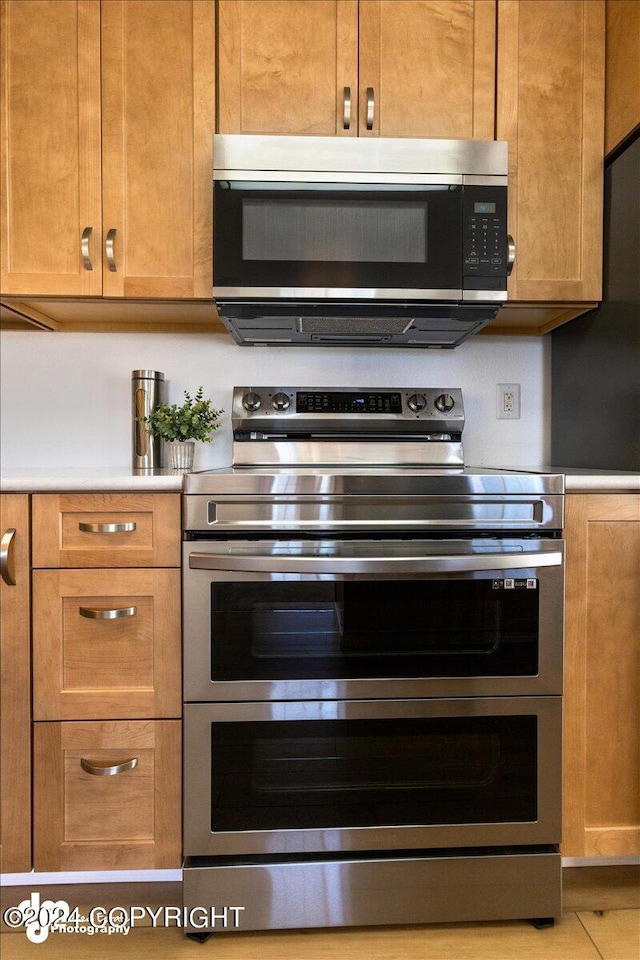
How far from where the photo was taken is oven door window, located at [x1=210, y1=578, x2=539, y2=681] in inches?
53.5

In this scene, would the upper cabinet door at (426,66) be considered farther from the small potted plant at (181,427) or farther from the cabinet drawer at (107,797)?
the cabinet drawer at (107,797)

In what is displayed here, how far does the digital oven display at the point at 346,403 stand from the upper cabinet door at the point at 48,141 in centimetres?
66

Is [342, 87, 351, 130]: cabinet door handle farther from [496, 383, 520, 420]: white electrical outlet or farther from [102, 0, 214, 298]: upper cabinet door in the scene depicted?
[496, 383, 520, 420]: white electrical outlet

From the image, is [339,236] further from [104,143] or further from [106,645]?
[106,645]

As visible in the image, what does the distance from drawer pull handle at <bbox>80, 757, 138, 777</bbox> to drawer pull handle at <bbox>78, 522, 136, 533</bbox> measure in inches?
19.4

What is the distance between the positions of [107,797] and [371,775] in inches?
22.5

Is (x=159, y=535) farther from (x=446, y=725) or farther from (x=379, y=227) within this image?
(x=379, y=227)

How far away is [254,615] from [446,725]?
48 cm

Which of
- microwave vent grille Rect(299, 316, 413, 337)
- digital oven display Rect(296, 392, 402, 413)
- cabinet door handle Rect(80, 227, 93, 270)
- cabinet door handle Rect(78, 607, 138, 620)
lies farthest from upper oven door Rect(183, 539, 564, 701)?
Result: cabinet door handle Rect(80, 227, 93, 270)

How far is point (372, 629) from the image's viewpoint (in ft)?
4.53

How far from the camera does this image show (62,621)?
1.37 m

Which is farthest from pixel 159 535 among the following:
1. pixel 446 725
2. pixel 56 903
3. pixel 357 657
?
pixel 56 903

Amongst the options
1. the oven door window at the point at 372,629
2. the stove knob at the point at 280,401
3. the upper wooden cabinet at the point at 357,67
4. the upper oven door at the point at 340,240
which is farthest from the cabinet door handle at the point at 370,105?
the oven door window at the point at 372,629

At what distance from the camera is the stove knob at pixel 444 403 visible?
1.84 m
